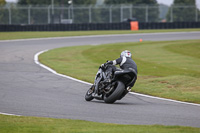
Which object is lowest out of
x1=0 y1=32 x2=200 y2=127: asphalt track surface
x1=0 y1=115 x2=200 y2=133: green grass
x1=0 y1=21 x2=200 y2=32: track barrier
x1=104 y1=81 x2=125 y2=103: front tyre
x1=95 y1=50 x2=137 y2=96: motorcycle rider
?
x1=0 y1=32 x2=200 y2=127: asphalt track surface

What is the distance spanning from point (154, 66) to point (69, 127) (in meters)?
12.3

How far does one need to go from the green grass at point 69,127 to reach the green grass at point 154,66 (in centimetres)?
400

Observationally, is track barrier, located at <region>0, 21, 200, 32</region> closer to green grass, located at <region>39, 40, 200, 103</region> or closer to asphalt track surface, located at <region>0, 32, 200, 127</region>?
green grass, located at <region>39, 40, 200, 103</region>

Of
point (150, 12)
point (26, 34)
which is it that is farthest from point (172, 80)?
point (150, 12)

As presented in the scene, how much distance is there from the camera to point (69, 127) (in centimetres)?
704

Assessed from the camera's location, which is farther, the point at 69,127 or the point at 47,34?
the point at 47,34

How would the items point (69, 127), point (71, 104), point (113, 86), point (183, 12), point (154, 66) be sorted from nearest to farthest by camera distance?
point (69, 127) → point (71, 104) → point (113, 86) → point (154, 66) → point (183, 12)

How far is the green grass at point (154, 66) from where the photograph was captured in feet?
40.9

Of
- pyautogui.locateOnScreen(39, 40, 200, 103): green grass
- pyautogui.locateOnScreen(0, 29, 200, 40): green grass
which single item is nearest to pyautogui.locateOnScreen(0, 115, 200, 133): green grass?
pyautogui.locateOnScreen(39, 40, 200, 103): green grass

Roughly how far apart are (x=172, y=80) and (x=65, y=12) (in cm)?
3512

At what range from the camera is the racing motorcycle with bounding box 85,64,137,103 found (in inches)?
392

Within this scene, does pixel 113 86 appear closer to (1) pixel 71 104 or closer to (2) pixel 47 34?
(1) pixel 71 104

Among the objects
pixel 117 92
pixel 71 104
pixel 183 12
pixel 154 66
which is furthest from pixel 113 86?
pixel 183 12

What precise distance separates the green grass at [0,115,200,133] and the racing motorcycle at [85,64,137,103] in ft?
8.04
